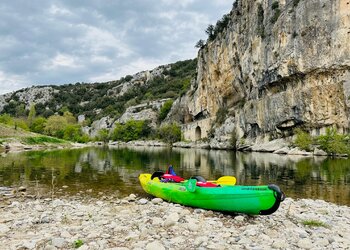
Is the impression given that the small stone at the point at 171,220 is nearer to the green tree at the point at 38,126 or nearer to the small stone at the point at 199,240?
the small stone at the point at 199,240

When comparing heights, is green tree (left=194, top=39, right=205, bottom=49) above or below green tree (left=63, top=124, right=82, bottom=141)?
above

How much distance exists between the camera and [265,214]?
985 cm

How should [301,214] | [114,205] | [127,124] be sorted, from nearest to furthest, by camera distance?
[301,214] < [114,205] < [127,124]

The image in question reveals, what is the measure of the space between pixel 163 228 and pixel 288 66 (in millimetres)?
52770

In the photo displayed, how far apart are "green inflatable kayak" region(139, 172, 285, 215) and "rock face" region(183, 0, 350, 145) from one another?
4581cm

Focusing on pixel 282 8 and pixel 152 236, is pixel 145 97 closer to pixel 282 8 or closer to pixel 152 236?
pixel 282 8

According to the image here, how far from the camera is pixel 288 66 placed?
56312mm

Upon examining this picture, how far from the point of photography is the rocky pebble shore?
25.2 feet

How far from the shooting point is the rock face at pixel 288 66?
52031mm

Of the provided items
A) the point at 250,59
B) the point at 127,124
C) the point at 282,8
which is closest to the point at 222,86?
the point at 250,59

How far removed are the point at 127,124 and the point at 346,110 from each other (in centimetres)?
7669

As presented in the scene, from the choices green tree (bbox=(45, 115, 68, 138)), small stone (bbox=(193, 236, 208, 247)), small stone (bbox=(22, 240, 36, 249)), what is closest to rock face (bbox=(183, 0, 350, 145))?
small stone (bbox=(193, 236, 208, 247))

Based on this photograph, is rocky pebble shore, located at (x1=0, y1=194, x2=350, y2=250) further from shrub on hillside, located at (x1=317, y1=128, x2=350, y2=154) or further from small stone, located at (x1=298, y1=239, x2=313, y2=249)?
shrub on hillside, located at (x1=317, y1=128, x2=350, y2=154)

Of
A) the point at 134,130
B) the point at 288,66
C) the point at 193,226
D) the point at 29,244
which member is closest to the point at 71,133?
the point at 134,130
